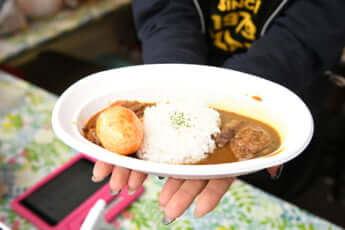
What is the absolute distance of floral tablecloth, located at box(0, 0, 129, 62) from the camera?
2.47 meters

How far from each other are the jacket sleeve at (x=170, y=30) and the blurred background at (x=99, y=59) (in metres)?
0.65

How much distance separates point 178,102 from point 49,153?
0.73 m

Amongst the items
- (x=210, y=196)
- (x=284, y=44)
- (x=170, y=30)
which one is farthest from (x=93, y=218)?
(x=284, y=44)

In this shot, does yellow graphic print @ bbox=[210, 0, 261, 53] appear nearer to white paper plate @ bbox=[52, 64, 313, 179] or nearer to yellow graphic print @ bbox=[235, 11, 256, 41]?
yellow graphic print @ bbox=[235, 11, 256, 41]

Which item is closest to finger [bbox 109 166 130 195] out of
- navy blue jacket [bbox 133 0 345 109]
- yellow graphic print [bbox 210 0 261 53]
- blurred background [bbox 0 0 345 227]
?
navy blue jacket [bbox 133 0 345 109]

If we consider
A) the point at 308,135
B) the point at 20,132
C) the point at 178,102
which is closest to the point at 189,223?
the point at 178,102

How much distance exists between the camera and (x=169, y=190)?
905 mm

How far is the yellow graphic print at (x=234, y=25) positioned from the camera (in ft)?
4.33

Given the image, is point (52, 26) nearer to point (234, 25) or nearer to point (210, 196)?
point (234, 25)

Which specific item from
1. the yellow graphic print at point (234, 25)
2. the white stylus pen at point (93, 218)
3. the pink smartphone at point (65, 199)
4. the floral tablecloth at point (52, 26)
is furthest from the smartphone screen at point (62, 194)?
the floral tablecloth at point (52, 26)

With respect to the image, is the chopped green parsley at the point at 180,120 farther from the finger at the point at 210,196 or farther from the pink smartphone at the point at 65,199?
the pink smartphone at the point at 65,199

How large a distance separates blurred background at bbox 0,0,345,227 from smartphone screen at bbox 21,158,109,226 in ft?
2.34

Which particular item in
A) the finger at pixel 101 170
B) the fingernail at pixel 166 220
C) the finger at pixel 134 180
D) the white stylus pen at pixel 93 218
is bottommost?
Result: the white stylus pen at pixel 93 218

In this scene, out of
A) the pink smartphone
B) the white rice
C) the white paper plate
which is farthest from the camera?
the pink smartphone
